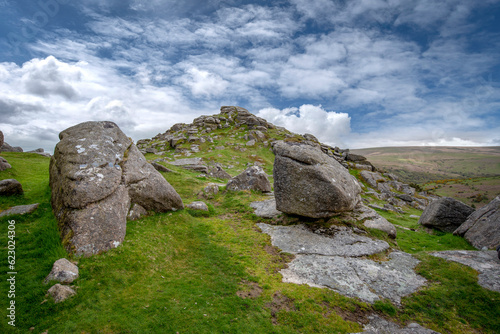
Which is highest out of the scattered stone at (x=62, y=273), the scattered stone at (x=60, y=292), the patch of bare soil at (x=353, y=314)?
the scattered stone at (x=62, y=273)

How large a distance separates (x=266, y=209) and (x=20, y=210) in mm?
16896

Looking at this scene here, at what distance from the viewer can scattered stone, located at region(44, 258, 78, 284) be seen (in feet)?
28.7

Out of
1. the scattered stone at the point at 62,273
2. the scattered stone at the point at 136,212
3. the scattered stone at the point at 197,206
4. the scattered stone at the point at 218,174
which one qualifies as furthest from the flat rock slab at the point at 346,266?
the scattered stone at the point at 218,174

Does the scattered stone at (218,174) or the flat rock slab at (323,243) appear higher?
the scattered stone at (218,174)

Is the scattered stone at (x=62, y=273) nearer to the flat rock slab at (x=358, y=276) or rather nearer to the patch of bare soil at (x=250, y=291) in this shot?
the patch of bare soil at (x=250, y=291)

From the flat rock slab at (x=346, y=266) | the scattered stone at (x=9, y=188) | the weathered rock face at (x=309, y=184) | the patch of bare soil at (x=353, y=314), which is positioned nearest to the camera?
the patch of bare soil at (x=353, y=314)

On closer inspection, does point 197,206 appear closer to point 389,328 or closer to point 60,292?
point 60,292

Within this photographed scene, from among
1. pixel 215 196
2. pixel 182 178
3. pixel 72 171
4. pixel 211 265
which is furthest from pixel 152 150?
pixel 211 265

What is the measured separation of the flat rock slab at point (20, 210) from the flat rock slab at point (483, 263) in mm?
25155

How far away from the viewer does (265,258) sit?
13.6 meters

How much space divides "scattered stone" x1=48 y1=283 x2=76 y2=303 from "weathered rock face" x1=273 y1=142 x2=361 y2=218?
12951 millimetres

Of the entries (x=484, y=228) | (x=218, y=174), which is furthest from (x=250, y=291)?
(x=218, y=174)

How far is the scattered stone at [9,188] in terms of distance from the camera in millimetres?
14849

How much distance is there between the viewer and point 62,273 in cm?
889
